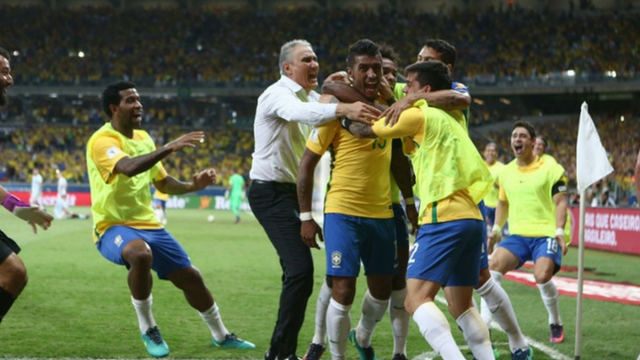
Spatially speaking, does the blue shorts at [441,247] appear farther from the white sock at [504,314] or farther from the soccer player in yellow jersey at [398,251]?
the white sock at [504,314]

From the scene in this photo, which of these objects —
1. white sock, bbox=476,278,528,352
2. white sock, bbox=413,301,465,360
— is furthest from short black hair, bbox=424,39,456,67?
white sock, bbox=413,301,465,360

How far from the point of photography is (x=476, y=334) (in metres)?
5.47

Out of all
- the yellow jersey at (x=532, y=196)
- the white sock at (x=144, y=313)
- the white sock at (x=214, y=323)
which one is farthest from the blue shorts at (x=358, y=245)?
the yellow jersey at (x=532, y=196)

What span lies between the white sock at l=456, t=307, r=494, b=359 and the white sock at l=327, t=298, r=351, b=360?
37.0 inches

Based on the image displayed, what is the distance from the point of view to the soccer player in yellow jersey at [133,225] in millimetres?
7254

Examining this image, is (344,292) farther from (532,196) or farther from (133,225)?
(532,196)

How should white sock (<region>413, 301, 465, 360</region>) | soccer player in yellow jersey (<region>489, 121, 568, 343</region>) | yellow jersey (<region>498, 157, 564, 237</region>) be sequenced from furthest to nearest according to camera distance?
1. yellow jersey (<region>498, 157, 564, 237</region>)
2. soccer player in yellow jersey (<region>489, 121, 568, 343</region>)
3. white sock (<region>413, 301, 465, 360</region>)

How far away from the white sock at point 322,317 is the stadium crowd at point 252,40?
1661 inches

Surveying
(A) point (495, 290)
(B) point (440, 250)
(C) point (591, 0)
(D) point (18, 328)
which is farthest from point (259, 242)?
(C) point (591, 0)

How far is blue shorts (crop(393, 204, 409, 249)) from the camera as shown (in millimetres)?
6773

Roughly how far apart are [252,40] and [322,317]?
169ft

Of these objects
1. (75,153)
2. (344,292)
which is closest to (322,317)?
(344,292)

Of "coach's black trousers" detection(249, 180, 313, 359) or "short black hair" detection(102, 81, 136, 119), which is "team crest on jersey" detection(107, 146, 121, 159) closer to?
"short black hair" detection(102, 81, 136, 119)

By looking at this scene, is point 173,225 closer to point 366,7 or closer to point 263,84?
point 263,84
